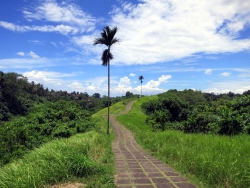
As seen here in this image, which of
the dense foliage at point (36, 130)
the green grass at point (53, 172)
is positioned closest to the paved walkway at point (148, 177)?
the green grass at point (53, 172)

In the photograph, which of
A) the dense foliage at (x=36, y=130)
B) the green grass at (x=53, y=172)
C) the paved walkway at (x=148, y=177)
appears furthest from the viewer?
the dense foliage at (x=36, y=130)

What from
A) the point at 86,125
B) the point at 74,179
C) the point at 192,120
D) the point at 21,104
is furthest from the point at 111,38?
the point at 21,104

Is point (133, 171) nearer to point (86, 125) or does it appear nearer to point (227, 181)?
point (227, 181)

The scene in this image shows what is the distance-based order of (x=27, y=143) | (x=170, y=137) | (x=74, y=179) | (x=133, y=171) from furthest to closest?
(x=27, y=143) < (x=170, y=137) < (x=133, y=171) < (x=74, y=179)

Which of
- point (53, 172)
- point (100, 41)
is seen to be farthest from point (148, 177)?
point (100, 41)

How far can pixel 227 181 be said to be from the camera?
4719mm

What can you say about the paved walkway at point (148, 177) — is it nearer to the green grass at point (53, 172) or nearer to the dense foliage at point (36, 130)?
the green grass at point (53, 172)

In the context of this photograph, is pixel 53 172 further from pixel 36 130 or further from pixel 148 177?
pixel 36 130

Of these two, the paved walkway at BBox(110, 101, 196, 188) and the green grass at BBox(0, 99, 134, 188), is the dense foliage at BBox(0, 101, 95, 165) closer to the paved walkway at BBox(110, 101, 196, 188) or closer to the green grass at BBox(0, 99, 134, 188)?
the green grass at BBox(0, 99, 134, 188)

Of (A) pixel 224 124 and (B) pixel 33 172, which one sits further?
(A) pixel 224 124

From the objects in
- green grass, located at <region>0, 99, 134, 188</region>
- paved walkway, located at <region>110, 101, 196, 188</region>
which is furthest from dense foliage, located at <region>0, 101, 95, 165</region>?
paved walkway, located at <region>110, 101, 196, 188</region>

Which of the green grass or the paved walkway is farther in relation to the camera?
the paved walkway

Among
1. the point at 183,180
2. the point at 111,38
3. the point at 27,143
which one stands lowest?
the point at 27,143

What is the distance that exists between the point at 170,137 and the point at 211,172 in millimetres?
5804
